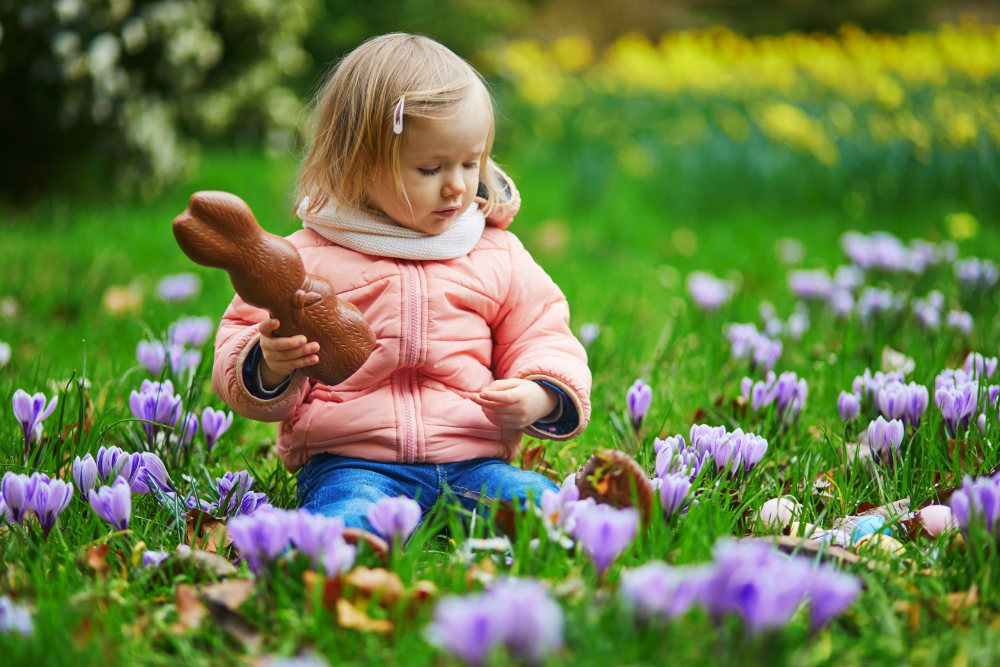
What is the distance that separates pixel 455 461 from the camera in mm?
1694

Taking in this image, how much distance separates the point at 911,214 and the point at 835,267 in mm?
896

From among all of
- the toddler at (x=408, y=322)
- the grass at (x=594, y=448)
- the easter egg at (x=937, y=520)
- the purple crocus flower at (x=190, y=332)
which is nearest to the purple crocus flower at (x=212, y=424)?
the grass at (x=594, y=448)

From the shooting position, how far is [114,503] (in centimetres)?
139

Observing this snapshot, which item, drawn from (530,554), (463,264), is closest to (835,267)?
(463,264)

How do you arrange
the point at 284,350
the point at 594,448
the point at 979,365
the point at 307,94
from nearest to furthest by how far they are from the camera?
the point at 284,350
the point at 594,448
the point at 979,365
the point at 307,94

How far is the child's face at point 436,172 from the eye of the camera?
1.55 m

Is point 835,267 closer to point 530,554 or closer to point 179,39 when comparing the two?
point 530,554

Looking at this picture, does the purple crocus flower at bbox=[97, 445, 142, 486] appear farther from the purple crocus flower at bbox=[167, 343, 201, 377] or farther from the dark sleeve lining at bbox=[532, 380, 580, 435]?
the dark sleeve lining at bbox=[532, 380, 580, 435]

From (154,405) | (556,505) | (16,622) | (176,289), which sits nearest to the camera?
(16,622)

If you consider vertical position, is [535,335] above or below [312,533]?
above

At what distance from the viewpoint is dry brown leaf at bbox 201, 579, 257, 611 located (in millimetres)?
1183

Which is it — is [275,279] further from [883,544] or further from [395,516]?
[883,544]

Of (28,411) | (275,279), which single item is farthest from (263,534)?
(28,411)

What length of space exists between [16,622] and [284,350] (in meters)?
0.57
